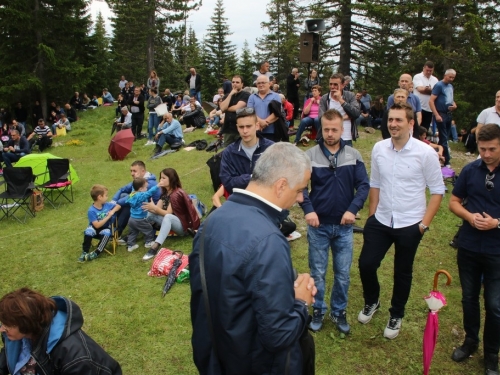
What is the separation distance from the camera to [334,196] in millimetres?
3389

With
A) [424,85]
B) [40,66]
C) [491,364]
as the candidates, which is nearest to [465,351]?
[491,364]

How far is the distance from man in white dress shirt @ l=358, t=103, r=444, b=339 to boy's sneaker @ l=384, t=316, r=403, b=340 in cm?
15

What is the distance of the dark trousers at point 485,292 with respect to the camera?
9.83 feet

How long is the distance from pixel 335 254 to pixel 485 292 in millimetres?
1172

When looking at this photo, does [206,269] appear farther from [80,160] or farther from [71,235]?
[80,160]

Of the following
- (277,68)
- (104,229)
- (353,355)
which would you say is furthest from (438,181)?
(277,68)

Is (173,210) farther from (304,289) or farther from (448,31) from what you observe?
(448,31)

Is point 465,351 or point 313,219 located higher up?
point 313,219

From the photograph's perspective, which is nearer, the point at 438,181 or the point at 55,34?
the point at 438,181

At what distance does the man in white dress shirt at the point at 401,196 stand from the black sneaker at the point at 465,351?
1.76 ft

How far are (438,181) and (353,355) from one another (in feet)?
5.27

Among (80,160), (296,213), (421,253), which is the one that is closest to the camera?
(421,253)

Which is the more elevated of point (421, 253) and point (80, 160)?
point (421, 253)

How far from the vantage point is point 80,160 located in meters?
13.1
